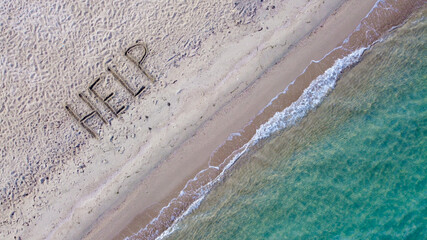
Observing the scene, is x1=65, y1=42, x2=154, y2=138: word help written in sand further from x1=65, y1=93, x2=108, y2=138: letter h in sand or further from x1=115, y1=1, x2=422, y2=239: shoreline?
x1=115, y1=1, x2=422, y2=239: shoreline

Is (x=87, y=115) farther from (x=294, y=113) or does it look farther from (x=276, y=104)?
(x=294, y=113)

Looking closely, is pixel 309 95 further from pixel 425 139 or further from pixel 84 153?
pixel 84 153

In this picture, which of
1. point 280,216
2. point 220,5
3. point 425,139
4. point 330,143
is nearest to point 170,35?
point 220,5

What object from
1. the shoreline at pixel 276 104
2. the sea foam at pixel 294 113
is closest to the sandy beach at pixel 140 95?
the shoreline at pixel 276 104

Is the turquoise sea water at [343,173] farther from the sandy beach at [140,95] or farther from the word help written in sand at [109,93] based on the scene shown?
the word help written in sand at [109,93]

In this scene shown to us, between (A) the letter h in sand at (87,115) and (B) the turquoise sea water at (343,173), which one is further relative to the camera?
(B) the turquoise sea water at (343,173)

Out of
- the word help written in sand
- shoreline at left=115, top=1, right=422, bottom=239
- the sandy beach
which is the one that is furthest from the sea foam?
the word help written in sand
